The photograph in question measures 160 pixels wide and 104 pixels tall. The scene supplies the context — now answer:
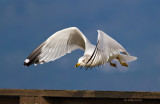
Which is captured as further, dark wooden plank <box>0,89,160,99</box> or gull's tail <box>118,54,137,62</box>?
gull's tail <box>118,54,137,62</box>

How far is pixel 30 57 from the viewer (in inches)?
232

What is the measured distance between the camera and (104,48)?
4.73m

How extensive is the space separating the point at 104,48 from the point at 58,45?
5.95 feet

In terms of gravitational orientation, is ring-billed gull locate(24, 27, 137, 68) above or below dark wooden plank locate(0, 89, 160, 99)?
above

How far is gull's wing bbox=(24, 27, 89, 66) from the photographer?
5895 mm

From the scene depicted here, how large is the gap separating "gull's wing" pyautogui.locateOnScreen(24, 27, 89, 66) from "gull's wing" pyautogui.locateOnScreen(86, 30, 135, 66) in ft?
3.20

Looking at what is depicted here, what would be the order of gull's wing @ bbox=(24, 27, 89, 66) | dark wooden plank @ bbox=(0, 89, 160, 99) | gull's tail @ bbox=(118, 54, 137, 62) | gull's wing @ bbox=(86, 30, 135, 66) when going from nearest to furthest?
dark wooden plank @ bbox=(0, 89, 160, 99), gull's wing @ bbox=(86, 30, 135, 66), gull's wing @ bbox=(24, 27, 89, 66), gull's tail @ bbox=(118, 54, 137, 62)

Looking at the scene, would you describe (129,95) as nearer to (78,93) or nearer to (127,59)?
(78,93)

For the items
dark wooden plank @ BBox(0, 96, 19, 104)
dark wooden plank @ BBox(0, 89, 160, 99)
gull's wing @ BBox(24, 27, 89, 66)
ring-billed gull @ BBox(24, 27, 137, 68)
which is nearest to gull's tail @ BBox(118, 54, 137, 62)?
ring-billed gull @ BBox(24, 27, 137, 68)

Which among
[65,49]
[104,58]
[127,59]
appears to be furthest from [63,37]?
[104,58]

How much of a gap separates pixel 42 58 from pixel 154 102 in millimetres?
2729

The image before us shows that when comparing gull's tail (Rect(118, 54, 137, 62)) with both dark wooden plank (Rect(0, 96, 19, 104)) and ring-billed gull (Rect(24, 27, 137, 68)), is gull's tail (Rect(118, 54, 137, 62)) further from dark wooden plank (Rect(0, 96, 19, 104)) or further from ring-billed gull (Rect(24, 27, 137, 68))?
dark wooden plank (Rect(0, 96, 19, 104))

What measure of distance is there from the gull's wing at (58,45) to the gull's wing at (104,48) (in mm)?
977

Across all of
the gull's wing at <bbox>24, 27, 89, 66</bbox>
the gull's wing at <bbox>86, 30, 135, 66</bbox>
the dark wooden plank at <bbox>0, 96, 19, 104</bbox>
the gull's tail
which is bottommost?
the dark wooden plank at <bbox>0, 96, 19, 104</bbox>
